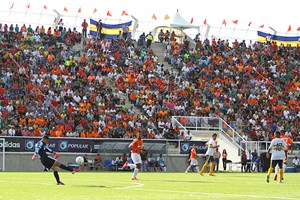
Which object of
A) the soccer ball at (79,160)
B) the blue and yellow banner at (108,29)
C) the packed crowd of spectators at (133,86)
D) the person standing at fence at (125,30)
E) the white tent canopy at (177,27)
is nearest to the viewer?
the soccer ball at (79,160)

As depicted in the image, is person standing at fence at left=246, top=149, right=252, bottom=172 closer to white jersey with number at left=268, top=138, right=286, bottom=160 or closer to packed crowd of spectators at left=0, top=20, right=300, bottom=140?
packed crowd of spectators at left=0, top=20, right=300, bottom=140

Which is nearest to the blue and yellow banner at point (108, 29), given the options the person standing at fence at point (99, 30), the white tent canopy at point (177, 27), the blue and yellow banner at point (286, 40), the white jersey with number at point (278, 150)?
the person standing at fence at point (99, 30)

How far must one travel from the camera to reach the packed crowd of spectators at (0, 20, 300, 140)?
47219mm

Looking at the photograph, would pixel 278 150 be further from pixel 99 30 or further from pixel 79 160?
pixel 99 30

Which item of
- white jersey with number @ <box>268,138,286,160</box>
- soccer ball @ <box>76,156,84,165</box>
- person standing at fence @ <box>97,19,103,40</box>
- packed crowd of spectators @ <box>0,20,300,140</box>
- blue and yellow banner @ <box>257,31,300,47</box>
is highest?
blue and yellow banner @ <box>257,31,300,47</box>

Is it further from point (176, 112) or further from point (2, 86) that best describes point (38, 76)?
point (176, 112)

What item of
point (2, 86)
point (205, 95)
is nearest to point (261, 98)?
point (205, 95)

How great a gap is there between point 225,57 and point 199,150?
1588 cm

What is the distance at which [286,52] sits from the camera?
6756 cm

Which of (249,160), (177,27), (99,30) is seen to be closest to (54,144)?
(249,160)

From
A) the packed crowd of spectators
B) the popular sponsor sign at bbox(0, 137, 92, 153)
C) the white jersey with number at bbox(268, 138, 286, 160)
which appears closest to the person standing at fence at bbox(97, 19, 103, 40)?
the packed crowd of spectators

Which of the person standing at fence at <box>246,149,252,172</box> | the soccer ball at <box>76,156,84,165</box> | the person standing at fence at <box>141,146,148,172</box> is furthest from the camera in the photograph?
the person standing at fence at <box>246,149,252,172</box>

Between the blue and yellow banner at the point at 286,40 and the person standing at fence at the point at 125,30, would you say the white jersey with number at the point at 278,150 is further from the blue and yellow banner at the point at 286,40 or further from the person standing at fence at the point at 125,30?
the blue and yellow banner at the point at 286,40

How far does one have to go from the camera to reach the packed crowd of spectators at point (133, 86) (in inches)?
1859
